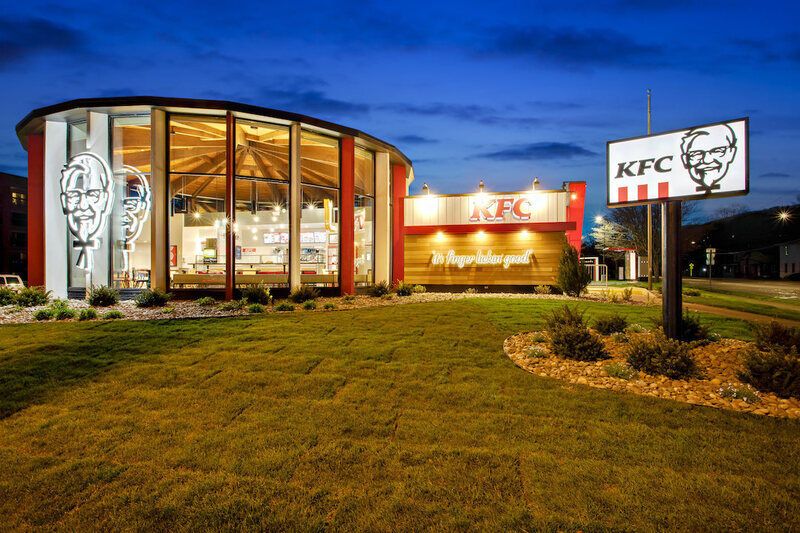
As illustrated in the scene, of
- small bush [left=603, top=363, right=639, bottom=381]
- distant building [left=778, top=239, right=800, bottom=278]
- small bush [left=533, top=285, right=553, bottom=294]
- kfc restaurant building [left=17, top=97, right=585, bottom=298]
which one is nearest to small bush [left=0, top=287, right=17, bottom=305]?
kfc restaurant building [left=17, top=97, right=585, bottom=298]

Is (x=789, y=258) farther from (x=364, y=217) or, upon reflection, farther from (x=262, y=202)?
(x=262, y=202)

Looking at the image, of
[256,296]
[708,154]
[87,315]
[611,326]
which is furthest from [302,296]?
[708,154]

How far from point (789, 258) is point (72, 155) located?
78.3m

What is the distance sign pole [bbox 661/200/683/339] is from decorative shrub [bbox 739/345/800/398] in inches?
61.2

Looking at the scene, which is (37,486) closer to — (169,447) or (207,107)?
(169,447)

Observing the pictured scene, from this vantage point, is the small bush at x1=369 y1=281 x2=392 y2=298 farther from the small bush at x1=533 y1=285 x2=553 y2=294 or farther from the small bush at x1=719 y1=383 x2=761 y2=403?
the small bush at x1=719 y1=383 x2=761 y2=403

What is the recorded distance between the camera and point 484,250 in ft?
63.9

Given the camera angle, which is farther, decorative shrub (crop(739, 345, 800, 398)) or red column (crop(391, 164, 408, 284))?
red column (crop(391, 164, 408, 284))

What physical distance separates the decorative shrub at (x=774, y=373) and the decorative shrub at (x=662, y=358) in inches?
25.2

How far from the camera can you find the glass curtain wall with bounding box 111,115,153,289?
1480 centimetres

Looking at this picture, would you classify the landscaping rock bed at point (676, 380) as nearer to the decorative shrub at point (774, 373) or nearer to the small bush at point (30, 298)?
the decorative shrub at point (774, 373)

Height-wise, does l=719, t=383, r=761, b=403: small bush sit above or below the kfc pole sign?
below

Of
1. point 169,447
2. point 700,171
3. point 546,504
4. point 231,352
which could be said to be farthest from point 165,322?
point 700,171

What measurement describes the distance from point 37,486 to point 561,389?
5582 millimetres
